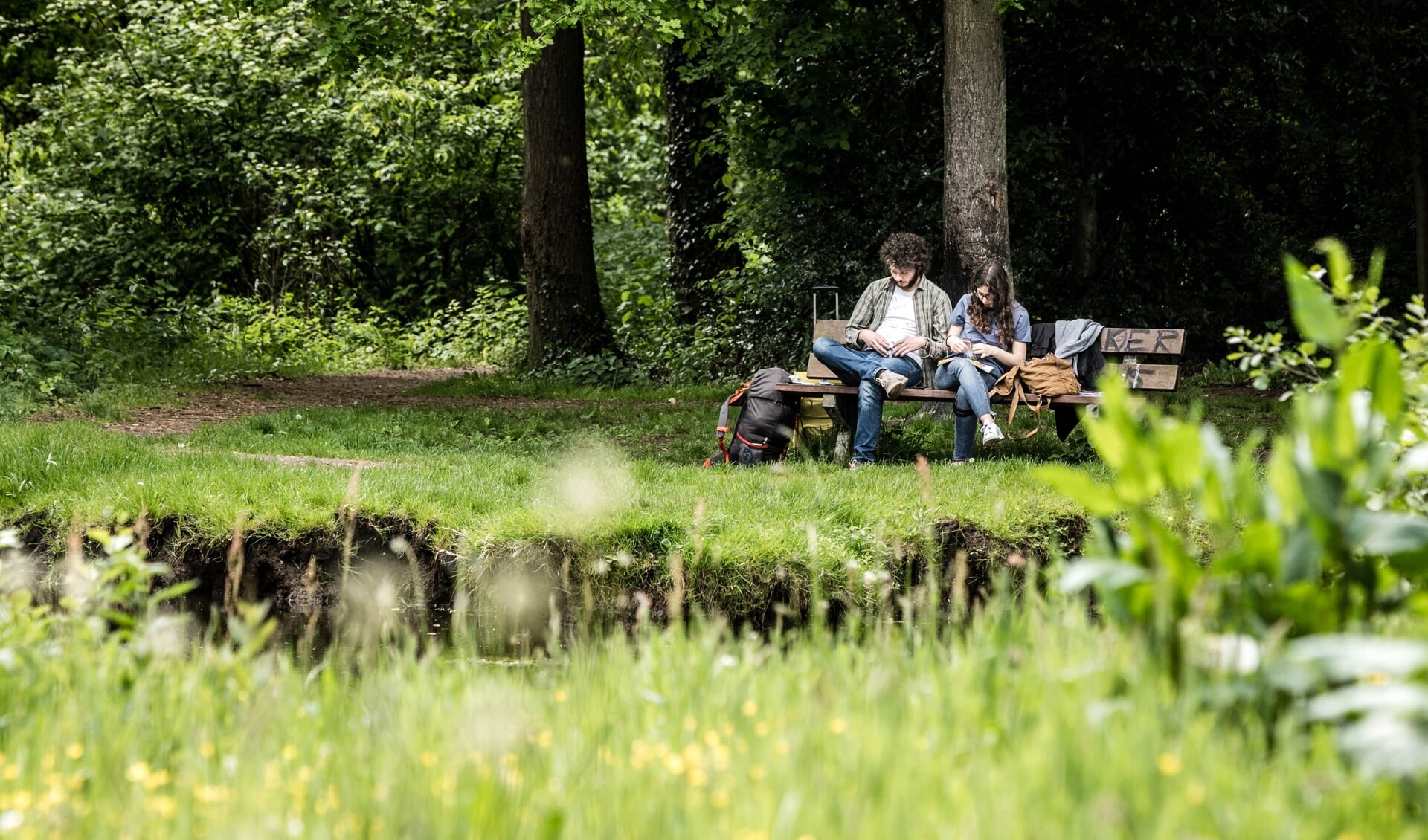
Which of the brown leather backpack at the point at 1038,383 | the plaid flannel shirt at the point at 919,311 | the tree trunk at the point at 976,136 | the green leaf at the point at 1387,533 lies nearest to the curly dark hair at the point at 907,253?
the plaid flannel shirt at the point at 919,311

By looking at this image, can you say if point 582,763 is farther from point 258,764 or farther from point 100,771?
point 100,771

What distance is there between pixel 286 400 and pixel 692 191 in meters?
6.76

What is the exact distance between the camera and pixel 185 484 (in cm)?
705

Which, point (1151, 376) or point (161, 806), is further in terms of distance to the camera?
point (1151, 376)

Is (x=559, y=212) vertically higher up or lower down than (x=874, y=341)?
higher up

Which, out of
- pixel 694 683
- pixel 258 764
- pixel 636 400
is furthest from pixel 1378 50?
pixel 258 764

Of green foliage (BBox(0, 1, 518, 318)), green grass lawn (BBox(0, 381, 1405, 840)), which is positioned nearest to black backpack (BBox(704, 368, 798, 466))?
green grass lawn (BBox(0, 381, 1405, 840))

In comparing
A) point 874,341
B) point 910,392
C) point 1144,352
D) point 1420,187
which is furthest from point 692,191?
point 1144,352

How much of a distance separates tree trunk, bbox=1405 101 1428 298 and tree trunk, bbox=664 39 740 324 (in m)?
7.96

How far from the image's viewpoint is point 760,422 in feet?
28.4

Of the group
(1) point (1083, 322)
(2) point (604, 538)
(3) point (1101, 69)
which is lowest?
(2) point (604, 538)

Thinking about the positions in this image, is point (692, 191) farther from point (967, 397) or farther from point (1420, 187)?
point (967, 397)

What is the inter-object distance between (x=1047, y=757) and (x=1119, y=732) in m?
0.13

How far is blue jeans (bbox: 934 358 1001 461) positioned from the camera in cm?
842
